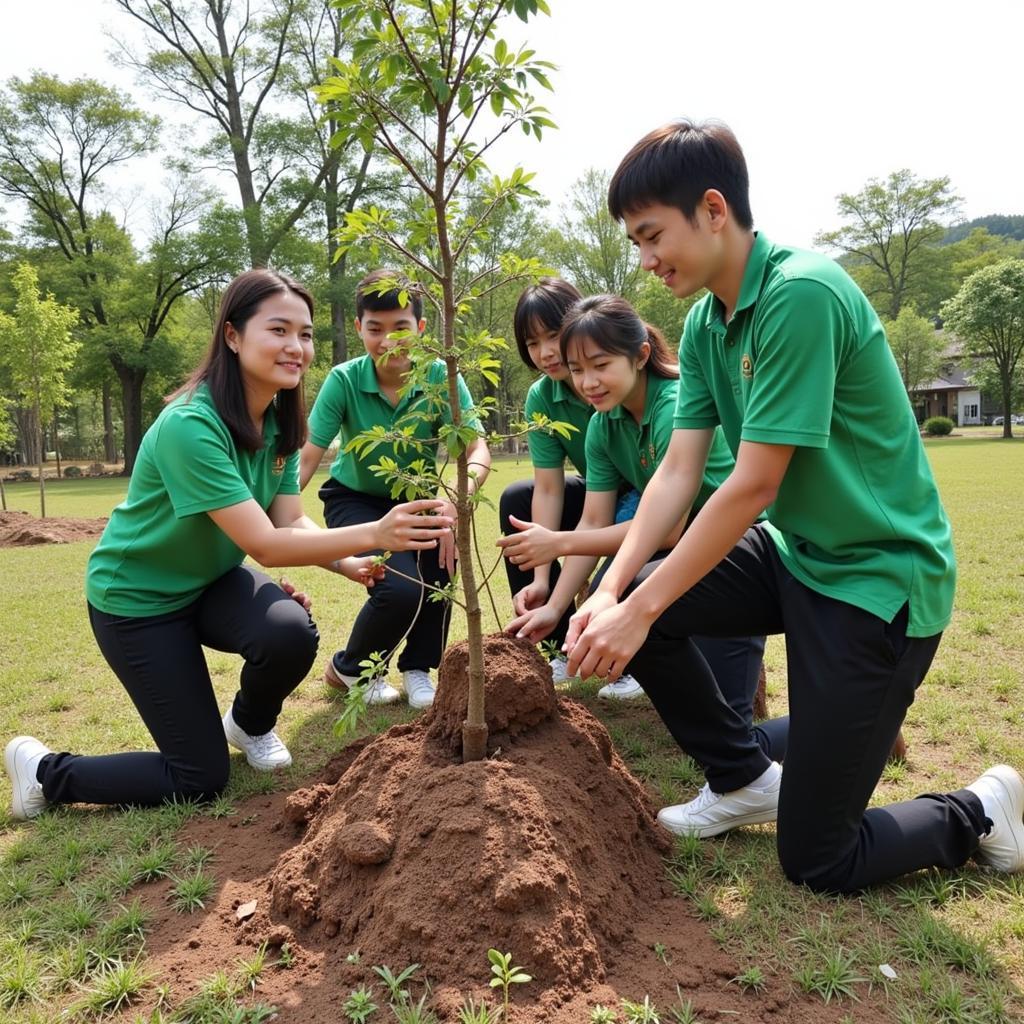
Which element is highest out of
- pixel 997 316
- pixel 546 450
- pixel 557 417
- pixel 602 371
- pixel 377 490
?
pixel 997 316

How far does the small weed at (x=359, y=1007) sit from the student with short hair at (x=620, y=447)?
1.33m

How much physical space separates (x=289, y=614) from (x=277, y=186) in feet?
114

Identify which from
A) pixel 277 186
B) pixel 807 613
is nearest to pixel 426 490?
pixel 807 613

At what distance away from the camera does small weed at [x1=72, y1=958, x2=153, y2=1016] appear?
2045mm

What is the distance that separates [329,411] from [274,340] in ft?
5.04

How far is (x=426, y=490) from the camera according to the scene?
245 cm

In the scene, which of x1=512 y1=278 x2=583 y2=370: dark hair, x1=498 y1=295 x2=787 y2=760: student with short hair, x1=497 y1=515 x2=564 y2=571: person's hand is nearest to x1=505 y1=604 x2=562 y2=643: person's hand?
x1=498 y1=295 x2=787 y2=760: student with short hair

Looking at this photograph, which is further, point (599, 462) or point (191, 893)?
point (599, 462)

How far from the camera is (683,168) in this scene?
2172 millimetres

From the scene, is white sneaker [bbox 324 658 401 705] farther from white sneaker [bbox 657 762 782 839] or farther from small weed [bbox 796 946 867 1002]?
small weed [bbox 796 946 867 1002]

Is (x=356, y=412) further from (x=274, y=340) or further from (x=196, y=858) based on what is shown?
(x=196, y=858)

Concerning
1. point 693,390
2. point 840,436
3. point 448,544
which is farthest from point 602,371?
point 840,436

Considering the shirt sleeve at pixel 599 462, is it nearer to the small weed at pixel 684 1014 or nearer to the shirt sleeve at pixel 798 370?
the shirt sleeve at pixel 798 370

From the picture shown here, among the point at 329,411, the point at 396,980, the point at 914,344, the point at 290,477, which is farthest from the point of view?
the point at 914,344
